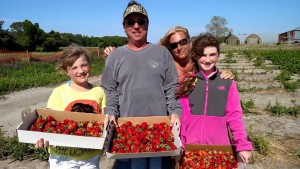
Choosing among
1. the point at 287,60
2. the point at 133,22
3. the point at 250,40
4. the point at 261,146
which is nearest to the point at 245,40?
the point at 250,40

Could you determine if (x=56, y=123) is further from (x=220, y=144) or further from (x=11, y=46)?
(x=11, y=46)

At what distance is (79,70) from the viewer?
281 centimetres

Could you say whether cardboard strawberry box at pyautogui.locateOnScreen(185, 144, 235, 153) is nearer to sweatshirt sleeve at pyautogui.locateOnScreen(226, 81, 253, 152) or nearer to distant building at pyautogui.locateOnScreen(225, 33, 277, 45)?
sweatshirt sleeve at pyautogui.locateOnScreen(226, 81, 253, 152)

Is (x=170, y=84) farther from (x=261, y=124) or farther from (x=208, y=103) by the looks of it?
(x=261, y=124)

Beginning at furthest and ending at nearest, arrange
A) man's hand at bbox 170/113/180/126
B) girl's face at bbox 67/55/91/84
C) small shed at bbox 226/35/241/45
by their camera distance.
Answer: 1. small shed at bbox 226/35/241/45
2. girl's face at bbox 67/55/91/84
3. man's hand at bbox 170/113/180/126

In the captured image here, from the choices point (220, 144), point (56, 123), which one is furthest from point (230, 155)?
point (56, 123)

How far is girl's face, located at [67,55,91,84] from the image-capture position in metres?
2.81

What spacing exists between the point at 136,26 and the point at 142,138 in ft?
3.45

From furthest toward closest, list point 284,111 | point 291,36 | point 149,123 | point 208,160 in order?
point 291,36, point 284,111, point 149,123, point 208,160

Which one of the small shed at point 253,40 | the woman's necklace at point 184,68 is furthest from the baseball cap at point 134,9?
the small shed at point 253,40

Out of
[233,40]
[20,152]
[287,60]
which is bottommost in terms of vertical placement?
[20,152]

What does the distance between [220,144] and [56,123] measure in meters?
1.53

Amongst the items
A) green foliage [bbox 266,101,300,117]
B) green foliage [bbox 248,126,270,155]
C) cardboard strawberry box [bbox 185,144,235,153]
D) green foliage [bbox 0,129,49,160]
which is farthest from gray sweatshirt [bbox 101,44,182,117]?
green foliage [bbox 266,101,300,117]

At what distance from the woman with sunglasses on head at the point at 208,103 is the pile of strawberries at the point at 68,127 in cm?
82
